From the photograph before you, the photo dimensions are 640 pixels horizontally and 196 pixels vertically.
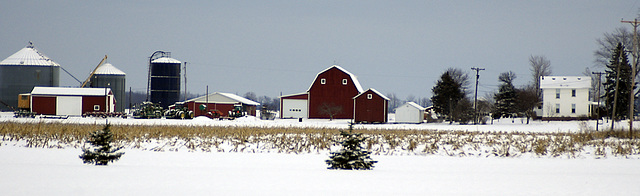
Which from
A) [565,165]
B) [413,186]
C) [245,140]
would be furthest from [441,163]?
[245,140]

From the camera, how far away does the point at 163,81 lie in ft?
218

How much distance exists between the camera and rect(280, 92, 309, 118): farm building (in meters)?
62.3

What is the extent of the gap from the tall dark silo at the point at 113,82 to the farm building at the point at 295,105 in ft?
80.4

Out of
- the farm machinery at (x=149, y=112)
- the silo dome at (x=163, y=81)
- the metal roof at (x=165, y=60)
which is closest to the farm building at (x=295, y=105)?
the farm machinery at (x=149, y=112)

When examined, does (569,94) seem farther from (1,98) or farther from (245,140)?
(1,98)

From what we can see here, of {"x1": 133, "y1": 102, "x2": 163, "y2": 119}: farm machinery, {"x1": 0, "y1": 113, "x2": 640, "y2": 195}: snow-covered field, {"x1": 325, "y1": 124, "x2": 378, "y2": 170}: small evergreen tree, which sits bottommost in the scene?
{"x1": 0, "y1": 113, "x2": 640, "y2": 195}: snow-covered field

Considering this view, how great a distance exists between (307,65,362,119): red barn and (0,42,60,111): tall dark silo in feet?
112

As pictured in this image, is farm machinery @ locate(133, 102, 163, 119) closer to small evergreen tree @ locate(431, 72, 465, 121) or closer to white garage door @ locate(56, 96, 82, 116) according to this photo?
white garage door @ locate(56, 96, 82, 116)

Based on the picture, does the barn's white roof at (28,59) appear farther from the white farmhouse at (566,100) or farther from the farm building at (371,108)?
the white farmhouse at (566,100)

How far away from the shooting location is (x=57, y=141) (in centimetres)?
2152

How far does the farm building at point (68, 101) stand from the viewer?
58375mm

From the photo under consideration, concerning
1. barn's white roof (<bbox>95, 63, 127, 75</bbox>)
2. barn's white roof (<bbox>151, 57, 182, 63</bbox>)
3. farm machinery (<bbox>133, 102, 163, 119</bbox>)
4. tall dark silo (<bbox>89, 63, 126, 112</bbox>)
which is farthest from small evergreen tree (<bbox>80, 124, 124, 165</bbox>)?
barn's white roof (<bbox>95, 63, 127, 75</bbox>)

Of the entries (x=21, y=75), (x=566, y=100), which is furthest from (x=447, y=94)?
(x=21, y=75)

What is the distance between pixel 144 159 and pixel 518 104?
53.1 meters
